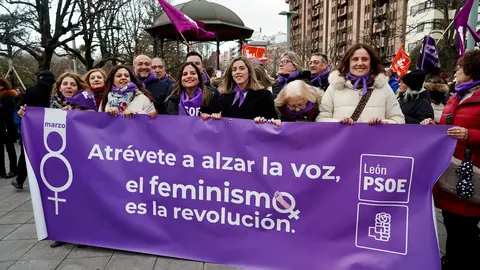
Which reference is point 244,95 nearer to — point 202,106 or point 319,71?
point 202,106

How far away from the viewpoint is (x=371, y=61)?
10.1 feet

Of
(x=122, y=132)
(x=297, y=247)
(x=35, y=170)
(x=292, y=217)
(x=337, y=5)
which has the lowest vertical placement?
(x=297, y=247)

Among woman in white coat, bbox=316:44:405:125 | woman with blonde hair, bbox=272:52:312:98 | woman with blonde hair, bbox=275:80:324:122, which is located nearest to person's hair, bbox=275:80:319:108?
woman with blonde hair, bbox=275:80:324:122

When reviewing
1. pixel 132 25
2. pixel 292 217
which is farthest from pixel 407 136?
pixel 132 25

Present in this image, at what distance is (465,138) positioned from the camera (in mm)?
2527

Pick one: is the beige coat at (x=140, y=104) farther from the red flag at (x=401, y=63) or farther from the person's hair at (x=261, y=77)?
the red flag at (x=401, y=63)

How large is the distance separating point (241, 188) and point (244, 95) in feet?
3.06

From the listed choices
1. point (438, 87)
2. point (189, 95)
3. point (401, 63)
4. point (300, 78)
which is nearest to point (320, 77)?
point (300, 78)

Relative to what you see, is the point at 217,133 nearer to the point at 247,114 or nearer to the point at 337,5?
the point at 247,114

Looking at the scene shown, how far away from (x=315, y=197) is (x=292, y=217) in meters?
0.24

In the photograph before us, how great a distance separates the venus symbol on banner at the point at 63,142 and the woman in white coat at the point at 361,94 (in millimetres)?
2294

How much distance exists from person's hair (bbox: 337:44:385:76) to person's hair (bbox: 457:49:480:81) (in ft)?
1.98

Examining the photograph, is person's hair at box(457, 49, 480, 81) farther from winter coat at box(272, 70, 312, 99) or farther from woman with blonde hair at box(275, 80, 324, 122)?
winter coat at box(272, 70, 312, 99)

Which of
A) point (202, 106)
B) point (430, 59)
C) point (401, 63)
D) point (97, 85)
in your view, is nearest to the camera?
point (202, 106)
